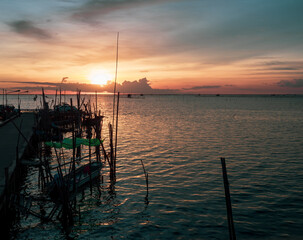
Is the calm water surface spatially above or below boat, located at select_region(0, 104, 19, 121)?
below

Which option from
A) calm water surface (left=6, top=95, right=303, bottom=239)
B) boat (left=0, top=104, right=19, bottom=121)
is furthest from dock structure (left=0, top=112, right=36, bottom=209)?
boat (left=0, top=104, right=19, bottom=121)

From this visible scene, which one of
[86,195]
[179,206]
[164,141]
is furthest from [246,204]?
[164,141]

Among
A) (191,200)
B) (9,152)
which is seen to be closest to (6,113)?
(9,152)

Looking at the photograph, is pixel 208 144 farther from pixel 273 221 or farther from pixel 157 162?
pixel 273 221

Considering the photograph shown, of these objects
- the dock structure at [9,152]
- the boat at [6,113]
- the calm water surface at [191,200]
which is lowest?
the calm water surface at [191,200]

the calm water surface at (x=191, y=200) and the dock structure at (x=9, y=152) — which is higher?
the dock structure at (x=9, y=152)

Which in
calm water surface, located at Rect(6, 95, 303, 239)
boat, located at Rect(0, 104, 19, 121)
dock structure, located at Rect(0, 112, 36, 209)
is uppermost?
boat, located at Rect(0, 104, 19, 121)

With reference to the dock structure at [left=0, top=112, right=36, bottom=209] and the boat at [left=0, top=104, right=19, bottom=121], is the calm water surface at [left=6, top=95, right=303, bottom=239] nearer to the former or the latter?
the dock structure at [left=0, top=112, right=36, bottom=209]

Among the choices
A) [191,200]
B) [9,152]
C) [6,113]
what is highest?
[6,113]

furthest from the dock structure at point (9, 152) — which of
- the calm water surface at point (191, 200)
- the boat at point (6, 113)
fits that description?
the boat at point (6, 113)

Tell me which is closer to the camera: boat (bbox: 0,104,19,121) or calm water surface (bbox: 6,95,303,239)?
calm water surface (bbox: 6,95,303,239)

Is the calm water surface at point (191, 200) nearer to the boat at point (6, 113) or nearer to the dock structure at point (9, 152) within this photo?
the dock structure at point (9, 152)

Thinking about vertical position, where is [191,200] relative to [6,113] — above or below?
below

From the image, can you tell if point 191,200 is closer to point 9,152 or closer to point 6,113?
point 9,152
